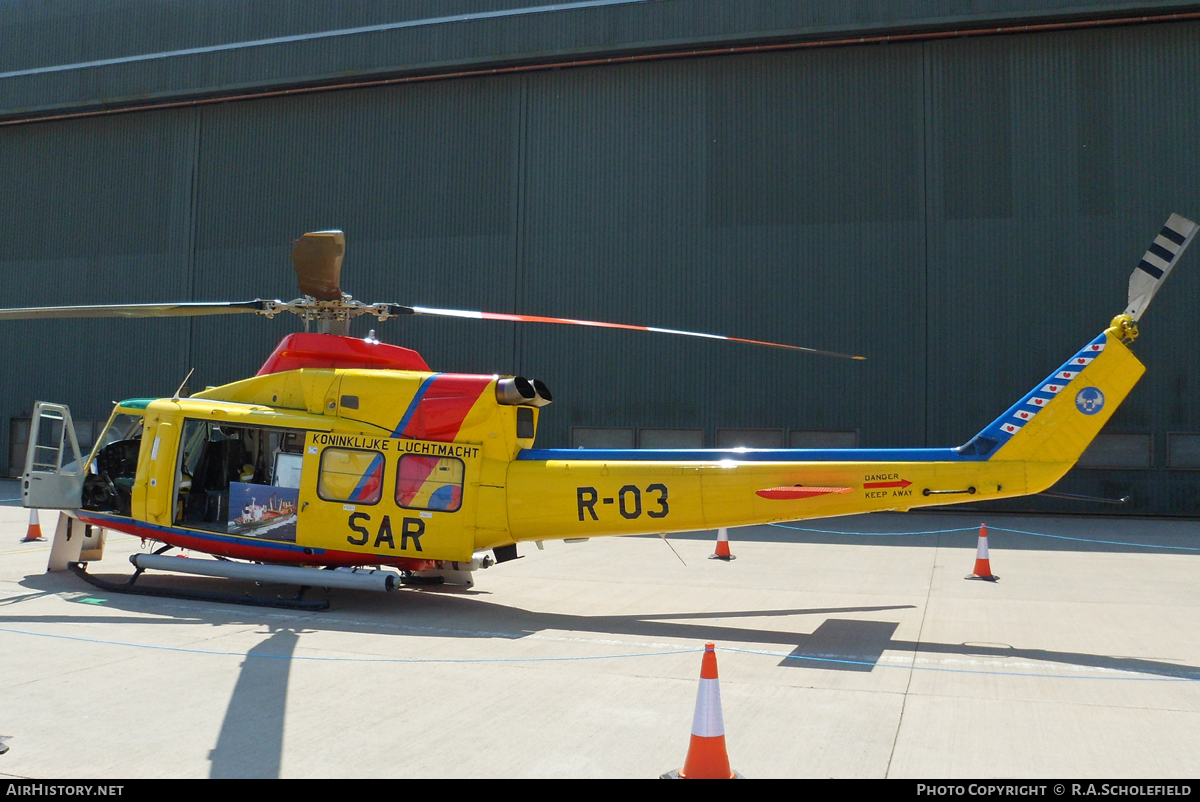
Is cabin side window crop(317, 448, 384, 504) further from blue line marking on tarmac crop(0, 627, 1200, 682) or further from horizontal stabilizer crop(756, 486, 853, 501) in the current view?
horizontal stabilizer crop(756, 486, 853, 501)

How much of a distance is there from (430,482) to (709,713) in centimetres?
552

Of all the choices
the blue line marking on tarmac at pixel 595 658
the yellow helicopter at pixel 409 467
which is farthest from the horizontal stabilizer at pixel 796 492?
A: the blue line marking on tarmac at pixel 595 658

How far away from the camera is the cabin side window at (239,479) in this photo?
9.66 meters

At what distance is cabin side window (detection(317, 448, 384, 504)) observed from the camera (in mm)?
9430

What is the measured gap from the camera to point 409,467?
370 inches

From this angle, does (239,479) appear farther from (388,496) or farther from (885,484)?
(885,484)

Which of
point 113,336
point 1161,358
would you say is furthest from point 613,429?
point 113,336

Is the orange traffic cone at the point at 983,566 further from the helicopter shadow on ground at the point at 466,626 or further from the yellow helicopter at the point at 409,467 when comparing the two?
the yellow helicopter at the point at 409,467

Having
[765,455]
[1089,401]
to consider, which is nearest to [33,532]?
[765,455]

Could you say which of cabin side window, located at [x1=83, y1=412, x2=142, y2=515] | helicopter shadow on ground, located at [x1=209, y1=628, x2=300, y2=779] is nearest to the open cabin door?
cabin side window, located at [x1=83, y1=412, x2=142, y2=515]

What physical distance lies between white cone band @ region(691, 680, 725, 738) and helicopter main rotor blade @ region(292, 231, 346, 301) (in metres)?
5.89
